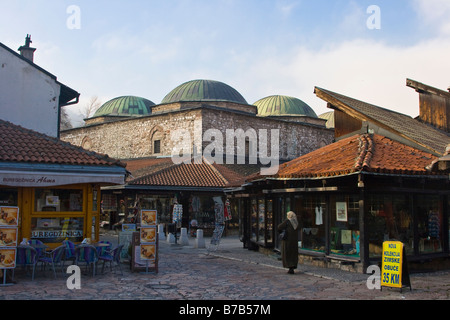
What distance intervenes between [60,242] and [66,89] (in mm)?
9582

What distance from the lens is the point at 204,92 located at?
3409 cm

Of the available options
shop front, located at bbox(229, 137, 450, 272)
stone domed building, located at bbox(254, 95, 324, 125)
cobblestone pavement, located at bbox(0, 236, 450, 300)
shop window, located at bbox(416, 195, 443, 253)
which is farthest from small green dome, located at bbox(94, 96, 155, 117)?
shop window, located at bbox(416, 195, 443, 253)

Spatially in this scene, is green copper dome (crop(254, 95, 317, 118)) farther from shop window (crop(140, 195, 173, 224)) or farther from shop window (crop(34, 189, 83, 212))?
shop window (crop(34, 189, 83, 212))

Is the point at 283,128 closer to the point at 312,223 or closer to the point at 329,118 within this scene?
the point at 329,118

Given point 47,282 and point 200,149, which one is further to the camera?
point 200,149

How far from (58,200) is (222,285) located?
17.4ft

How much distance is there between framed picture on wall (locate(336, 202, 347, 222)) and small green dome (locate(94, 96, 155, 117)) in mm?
28703

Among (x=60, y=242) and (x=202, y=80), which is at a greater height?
(x=202, y=80)

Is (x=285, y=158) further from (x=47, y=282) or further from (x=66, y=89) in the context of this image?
(x=47, y=282)

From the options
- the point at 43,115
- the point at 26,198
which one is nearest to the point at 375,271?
the point at 26,198

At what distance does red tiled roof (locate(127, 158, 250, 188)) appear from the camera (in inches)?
954

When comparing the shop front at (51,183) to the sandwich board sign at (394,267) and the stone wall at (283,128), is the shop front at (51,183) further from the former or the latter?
the stone wall at (283,128)

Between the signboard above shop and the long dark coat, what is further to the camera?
the long dark coat

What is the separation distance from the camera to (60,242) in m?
12.1
